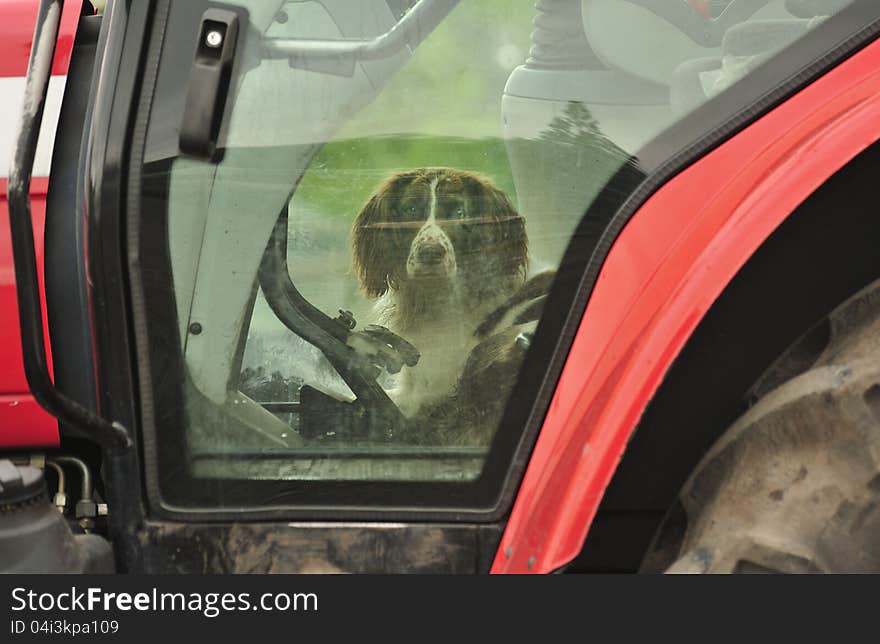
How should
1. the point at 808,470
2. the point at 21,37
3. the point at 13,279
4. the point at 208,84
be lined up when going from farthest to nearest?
the point at 21,37, the point at 13,279, the point at 208,84, the point at 808,470

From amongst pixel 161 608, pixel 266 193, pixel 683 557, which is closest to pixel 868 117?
pixel 683 557

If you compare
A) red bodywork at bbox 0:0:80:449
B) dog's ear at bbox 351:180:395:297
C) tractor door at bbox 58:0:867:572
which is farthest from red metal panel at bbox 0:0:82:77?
dog's ear at bbox 351:180:395:297

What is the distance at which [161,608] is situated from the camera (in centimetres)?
146

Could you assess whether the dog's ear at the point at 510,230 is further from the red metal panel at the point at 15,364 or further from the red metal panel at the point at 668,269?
the red metal panel at the point at 15,364

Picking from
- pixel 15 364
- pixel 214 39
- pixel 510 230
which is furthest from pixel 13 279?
pixel 510 230

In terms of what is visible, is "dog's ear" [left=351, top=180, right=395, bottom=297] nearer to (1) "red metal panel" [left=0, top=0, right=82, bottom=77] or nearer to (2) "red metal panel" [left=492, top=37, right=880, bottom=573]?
(2) "red metal panel" [left=492, top=37, right=880, bottom=573]

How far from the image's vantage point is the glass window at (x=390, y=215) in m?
1.58

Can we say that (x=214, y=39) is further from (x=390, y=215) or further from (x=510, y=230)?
(x=510, y=230)

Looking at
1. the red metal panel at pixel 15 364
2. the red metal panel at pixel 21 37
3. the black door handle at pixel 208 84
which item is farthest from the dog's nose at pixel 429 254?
the red metal panel at pixel 21 37

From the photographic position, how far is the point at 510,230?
1.62 metres

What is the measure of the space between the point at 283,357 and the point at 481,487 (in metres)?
0.39

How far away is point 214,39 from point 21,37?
2.06 ft

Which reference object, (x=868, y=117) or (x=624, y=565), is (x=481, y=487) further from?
(x=868, y=117)

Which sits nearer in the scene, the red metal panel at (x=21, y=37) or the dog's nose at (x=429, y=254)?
the dog's nose at (x=429, y=254)
